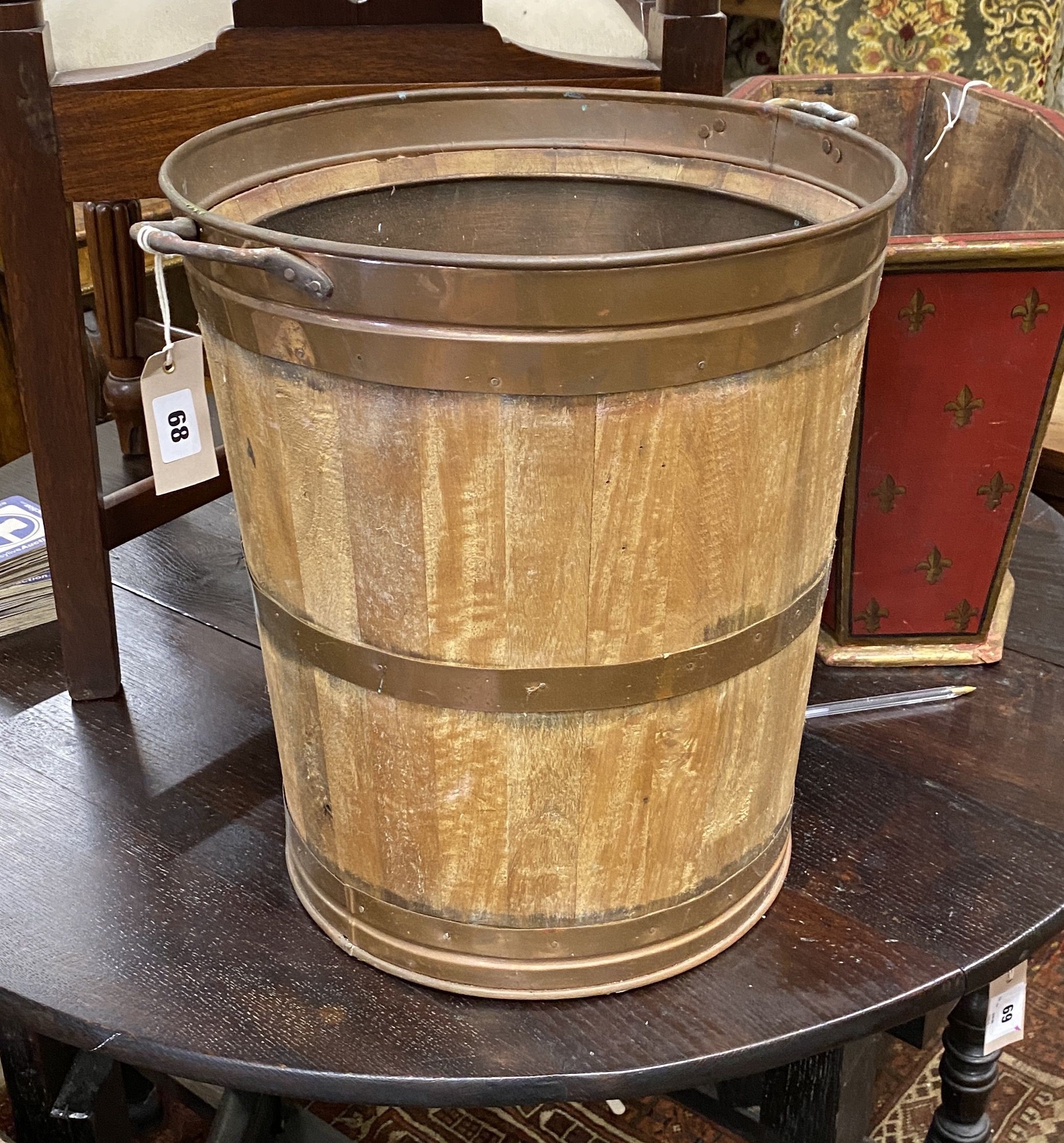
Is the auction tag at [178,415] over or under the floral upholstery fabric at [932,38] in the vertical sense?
under

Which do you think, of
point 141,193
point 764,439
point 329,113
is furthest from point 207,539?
point 764,439

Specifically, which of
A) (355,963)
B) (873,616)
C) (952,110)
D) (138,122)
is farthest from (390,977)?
(952,110)

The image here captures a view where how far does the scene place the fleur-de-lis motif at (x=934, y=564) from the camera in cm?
125

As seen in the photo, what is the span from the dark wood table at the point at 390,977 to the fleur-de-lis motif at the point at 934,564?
4.2 inches

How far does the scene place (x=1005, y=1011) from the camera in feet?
3.70

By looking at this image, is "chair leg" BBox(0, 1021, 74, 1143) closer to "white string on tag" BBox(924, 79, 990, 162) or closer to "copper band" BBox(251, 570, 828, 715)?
"copper band" BBox(251, 570, 828, 715)

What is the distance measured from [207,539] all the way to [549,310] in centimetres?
98

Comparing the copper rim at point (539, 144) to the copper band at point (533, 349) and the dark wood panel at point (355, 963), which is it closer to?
the copper band at point (533, 349)

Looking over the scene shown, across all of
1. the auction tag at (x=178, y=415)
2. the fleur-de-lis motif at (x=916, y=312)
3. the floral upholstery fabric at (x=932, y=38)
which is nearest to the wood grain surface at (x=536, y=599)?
the auction tag at (x=178, y=415)

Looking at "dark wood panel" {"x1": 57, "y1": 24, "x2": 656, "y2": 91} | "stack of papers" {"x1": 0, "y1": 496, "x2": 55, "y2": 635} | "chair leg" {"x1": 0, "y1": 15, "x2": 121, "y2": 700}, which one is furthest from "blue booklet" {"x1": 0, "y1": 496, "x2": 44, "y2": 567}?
"dark wood panel" {"x1": 57, "y1": 24, "x2": 656, "y2": 91}

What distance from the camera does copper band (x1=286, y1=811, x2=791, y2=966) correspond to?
887mm

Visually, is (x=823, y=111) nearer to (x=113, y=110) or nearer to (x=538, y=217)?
(x=538, y=217)

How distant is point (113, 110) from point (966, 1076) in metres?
1.14

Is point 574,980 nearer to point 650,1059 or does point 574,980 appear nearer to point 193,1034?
point 650,1059
